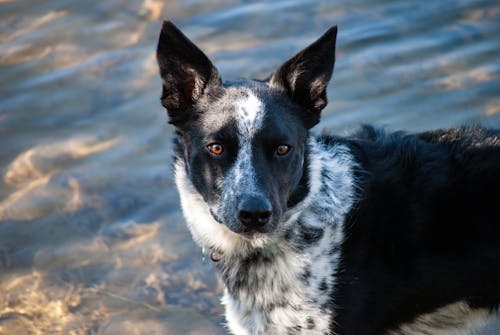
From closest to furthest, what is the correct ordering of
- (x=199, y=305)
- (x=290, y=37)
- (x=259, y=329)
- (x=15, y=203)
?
(x=259, y=329)
(x=199, y=305)
(x=15, y=203)
(x=290, y=37)

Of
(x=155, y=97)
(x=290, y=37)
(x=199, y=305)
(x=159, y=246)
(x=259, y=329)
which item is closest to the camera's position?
(x=259, y=329)

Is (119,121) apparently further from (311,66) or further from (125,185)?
(311,66)

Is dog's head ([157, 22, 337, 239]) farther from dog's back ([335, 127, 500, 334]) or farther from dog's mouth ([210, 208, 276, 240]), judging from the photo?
dog's back ([335, 127, 500, 334])

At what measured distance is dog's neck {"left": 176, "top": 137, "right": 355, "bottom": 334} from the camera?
10.1ft

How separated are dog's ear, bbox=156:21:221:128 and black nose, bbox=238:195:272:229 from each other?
1.96 ft

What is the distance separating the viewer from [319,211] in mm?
3234

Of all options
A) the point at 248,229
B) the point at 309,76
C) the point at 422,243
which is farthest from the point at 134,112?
the point at 422,243

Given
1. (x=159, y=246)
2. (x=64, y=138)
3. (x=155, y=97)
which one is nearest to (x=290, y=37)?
(x=155, y=97)

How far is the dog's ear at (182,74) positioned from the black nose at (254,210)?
0.60 metres

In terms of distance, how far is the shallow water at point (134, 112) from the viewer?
421 centimetres

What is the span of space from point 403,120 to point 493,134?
1.94 metres

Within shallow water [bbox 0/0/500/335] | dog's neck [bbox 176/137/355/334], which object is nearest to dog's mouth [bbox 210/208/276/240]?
dog's neck [bbox 176/137/355/334]

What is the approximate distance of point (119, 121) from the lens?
5637 millimetres

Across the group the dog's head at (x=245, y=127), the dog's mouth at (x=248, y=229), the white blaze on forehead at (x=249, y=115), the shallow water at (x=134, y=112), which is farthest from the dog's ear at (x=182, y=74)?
the shallow water at (x=134, y=112)
